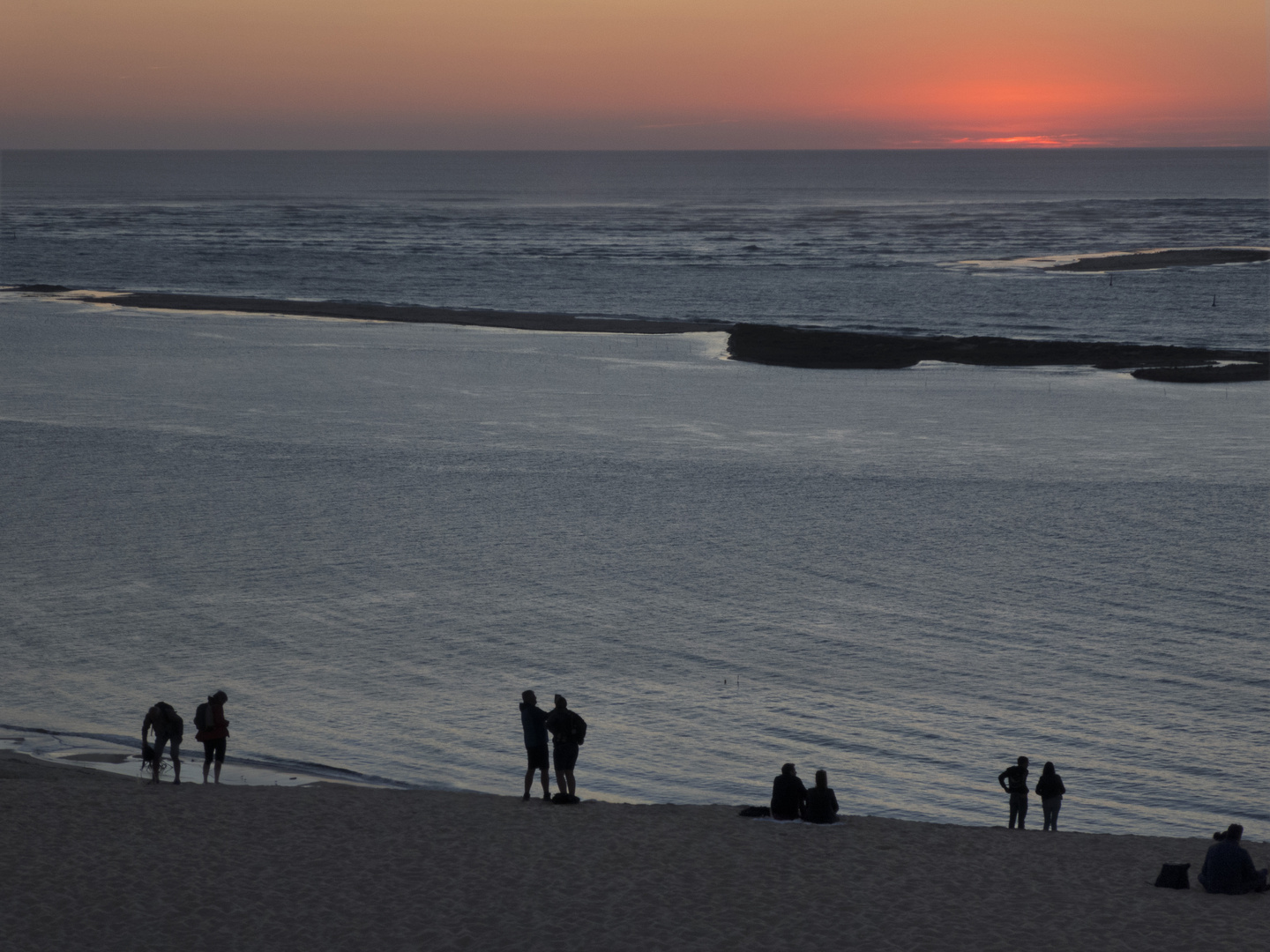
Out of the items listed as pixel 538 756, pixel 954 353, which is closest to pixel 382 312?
pixel 954 353

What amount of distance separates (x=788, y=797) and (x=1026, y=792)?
2968mm

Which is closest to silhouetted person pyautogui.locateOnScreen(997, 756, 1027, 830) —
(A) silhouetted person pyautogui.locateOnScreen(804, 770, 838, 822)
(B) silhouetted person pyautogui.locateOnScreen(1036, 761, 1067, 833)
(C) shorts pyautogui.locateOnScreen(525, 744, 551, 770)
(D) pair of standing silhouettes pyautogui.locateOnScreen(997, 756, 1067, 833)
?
(D) pair of standing silhouettes pyautogui.locateOnScreen(997, 756, 1067, 833)

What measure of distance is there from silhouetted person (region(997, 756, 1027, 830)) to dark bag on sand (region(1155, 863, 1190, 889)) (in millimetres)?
2612

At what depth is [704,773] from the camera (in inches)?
764

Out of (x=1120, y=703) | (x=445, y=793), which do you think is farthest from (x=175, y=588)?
(x=1120, y=703)

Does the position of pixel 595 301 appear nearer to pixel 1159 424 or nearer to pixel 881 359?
pixel 881 359

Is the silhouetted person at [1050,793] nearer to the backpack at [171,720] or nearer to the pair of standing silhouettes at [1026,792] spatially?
the pair of standing silhouettes at [1026,792]

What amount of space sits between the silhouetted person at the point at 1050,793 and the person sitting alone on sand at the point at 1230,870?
9.05 ft

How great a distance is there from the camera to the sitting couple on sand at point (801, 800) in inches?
636

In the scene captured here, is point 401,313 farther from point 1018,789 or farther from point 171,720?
point 1018,789

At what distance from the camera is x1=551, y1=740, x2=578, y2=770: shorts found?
1655 cm

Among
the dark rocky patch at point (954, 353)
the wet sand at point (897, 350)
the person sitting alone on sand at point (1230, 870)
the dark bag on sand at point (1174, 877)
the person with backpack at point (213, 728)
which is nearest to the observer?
the person sitting alone on sand at point (1230, 870)

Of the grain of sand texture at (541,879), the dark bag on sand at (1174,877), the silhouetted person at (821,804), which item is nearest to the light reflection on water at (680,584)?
the silhouetted person at (821,804)

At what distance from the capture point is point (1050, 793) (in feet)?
54.7
